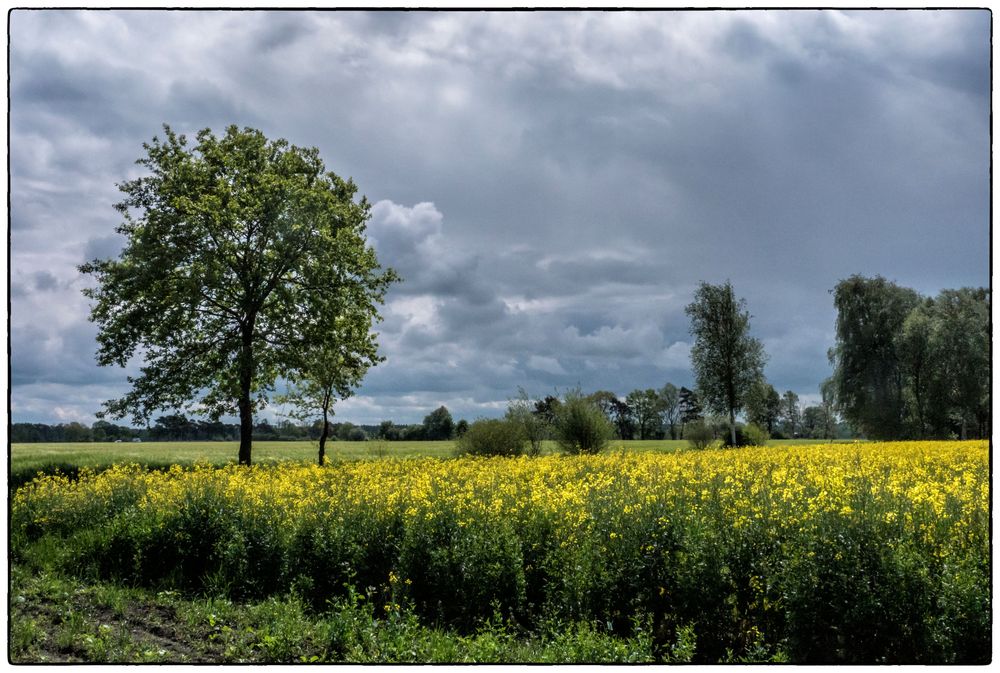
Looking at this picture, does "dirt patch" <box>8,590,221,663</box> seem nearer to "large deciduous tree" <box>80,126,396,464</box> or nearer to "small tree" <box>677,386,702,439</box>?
"large deciduous tree" <box>80,126,396,464</box>

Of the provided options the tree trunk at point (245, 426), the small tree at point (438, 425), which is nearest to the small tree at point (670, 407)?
the small tree at point (438, 425)

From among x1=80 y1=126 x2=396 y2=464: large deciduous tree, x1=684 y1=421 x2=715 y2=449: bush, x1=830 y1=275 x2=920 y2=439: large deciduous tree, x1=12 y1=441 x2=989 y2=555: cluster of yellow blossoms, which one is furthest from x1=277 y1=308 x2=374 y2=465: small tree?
x1=830 y1=275 x2=920 y2=439: large deciduous tree

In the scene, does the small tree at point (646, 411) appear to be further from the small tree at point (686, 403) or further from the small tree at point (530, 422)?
the small tree at point (530, 422)

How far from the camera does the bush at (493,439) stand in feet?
73.8

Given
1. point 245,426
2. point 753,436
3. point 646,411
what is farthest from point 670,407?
point 245,426

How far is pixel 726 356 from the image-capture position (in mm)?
36562

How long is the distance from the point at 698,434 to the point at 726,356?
5.83 meters

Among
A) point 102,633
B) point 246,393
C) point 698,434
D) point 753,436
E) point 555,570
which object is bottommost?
point 102,633

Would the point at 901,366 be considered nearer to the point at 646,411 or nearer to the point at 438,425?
the point at 646,411

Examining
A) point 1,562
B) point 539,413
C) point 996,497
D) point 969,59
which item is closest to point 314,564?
point 1,562

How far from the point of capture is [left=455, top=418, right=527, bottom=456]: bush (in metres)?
22.5

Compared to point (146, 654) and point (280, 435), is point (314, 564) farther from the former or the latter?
point (280, 435)

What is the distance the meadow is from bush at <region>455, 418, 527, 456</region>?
39.1ft

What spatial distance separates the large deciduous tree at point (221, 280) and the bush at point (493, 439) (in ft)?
17.0
